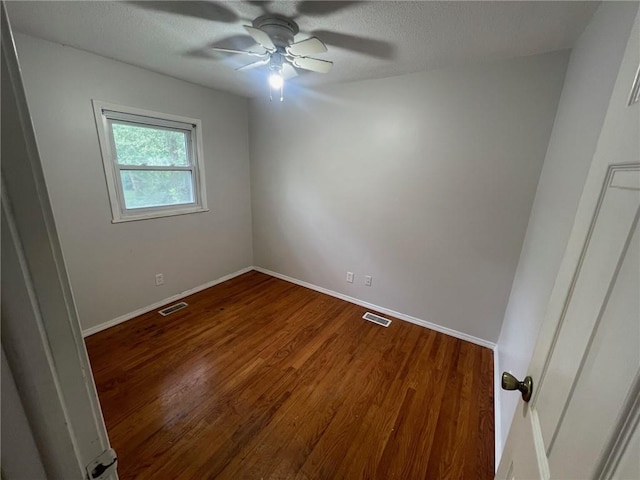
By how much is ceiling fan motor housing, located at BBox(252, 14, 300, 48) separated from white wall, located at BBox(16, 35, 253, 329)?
4.83ft

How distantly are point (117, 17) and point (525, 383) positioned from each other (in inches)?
103

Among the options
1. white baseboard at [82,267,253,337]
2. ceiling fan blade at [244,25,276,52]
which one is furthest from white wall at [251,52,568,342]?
ceiling fan blade at [244,25,276,52]

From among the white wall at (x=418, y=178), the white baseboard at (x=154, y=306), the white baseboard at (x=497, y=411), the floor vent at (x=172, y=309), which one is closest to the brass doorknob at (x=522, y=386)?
the white baseboard at (x=497, y=411)

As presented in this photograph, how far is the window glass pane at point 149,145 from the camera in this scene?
232cm

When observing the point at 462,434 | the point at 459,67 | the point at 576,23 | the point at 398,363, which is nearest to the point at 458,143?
the point at 459,67

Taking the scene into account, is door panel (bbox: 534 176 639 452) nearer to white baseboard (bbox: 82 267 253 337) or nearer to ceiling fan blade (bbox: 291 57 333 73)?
ceiling fan blade (bbox: 291 57 333 73)

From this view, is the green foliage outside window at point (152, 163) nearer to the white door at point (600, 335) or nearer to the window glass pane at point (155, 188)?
the window glass pane at point (155, 188)

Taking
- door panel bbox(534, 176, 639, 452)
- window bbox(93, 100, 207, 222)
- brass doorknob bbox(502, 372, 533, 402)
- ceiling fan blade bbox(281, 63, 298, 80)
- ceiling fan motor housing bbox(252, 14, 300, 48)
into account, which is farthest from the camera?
window bbox(93, 100, 207, 222)

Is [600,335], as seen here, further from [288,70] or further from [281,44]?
[288,70]

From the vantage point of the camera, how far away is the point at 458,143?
6.91 feet

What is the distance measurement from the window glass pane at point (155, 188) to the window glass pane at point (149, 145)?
104 millimetres

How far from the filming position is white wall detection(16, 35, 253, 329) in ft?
6.20

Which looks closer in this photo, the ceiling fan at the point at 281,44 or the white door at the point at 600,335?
the white door at the point at 600,335

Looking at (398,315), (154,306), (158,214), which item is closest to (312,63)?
(158,214)
